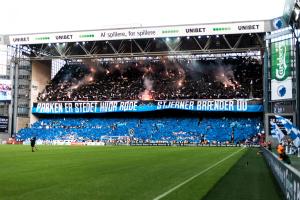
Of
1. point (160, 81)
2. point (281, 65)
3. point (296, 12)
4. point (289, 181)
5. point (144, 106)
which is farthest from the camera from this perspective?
point (160, 81)

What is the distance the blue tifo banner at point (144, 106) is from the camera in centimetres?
7200

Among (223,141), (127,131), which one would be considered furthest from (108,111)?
(223,141)

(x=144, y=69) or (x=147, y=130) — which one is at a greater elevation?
(x=144, y=69)

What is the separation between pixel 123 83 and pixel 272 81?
30587 mm

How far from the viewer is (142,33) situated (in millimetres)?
68688

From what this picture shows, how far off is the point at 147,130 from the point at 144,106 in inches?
182

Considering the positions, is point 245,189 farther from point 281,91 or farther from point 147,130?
point 147,130

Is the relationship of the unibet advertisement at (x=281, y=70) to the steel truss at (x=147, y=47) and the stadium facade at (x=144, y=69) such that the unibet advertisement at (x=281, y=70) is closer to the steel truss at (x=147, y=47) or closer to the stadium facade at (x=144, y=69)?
the stadium facade at (x=144, y=69)

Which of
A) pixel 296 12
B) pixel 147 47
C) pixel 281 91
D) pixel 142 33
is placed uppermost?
pixel 142 33

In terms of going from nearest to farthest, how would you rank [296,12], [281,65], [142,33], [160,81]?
1. [296,12]
2. [281,65]
3. [142,33]
4. [160,81]

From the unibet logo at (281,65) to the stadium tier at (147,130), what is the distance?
12.7 m

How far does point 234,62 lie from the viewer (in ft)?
269

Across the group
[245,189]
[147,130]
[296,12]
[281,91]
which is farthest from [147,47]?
[245,189]

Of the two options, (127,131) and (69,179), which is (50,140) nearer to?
(127,131)
